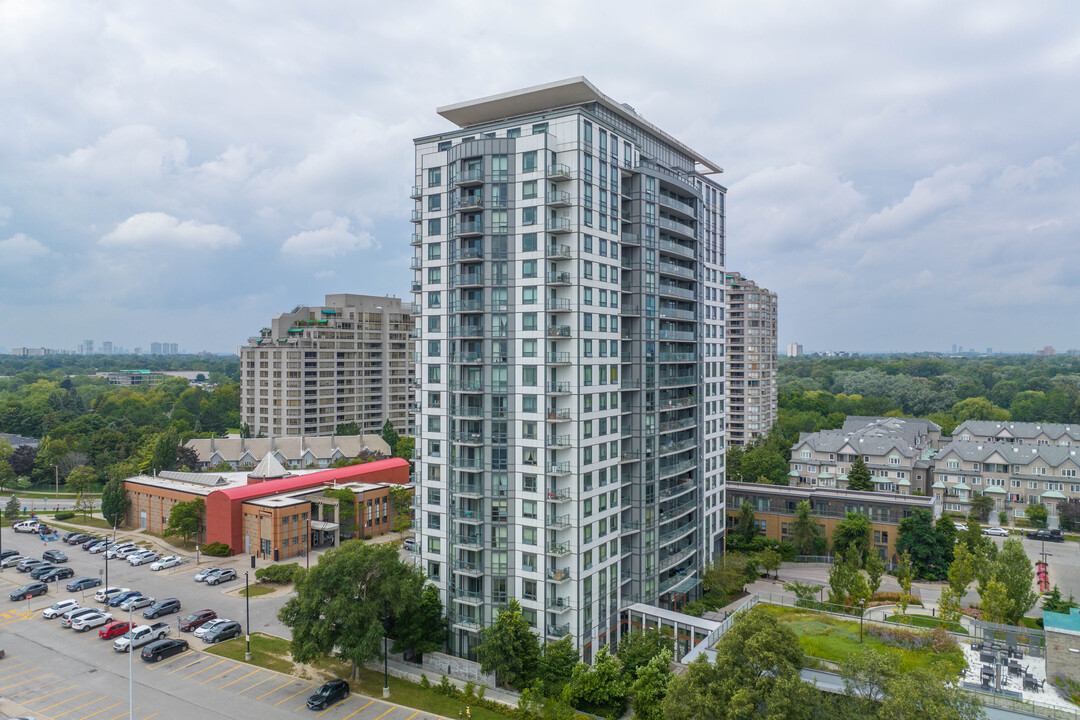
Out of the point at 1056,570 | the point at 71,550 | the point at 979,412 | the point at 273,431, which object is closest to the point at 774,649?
the point at 1056,570

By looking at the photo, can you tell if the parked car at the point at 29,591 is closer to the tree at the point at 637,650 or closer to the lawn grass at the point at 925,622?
the tree at the point at 637,650

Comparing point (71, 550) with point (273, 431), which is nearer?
point (71, 550)

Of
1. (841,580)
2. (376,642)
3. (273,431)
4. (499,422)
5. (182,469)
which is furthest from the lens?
(273,431)

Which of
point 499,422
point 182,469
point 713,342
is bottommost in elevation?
point 182,469

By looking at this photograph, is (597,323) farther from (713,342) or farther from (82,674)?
(82,674)

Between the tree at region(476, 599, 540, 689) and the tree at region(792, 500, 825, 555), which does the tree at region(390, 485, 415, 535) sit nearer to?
the tree at region(476, 599, 540, 689)

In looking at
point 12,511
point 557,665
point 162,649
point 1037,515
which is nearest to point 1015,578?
point 557,665

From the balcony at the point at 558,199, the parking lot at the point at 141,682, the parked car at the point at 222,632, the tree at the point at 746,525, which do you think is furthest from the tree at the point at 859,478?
the parked car at the point at 222,632

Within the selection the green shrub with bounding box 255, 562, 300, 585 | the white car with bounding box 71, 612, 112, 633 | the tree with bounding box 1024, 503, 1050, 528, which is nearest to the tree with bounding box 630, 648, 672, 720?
the green shrub with bounding box 255, 562, 300, 585
